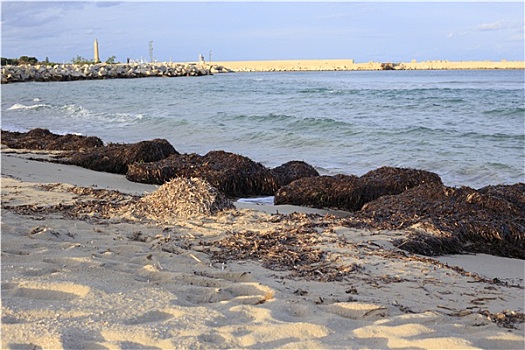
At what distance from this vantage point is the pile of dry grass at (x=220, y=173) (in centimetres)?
816

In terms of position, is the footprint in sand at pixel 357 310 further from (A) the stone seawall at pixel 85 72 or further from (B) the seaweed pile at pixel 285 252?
(A) the stone seawall at pixel 85 72

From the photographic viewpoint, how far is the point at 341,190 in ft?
24.4

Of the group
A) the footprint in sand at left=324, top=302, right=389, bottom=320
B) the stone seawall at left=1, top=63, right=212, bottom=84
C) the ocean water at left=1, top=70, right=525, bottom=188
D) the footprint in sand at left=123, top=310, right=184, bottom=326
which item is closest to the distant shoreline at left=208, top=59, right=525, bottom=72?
the stone seawall at left=1, top=63, right=212, bottom=84

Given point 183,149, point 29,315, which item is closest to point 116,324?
point 29,315

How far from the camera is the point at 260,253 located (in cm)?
455

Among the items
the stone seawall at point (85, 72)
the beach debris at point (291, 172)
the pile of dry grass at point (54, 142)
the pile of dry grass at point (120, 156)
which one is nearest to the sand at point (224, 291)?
the beach debris at point (291, 172)

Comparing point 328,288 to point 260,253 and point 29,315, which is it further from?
point 29,315

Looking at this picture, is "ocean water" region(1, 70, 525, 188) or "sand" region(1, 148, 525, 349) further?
"ocean water" region(1, 70, 525, 188)

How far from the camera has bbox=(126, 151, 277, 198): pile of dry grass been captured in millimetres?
8164

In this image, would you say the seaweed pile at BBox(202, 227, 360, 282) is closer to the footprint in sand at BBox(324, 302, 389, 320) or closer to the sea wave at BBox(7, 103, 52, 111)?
the footprint in sand at BBox(324, 302, 389, 320)

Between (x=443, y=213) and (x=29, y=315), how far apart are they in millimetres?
4280

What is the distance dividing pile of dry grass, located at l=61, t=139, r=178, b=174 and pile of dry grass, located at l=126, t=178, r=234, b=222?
3911 mm

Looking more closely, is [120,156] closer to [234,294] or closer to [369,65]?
[234,294]

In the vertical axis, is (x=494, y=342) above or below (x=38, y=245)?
below
